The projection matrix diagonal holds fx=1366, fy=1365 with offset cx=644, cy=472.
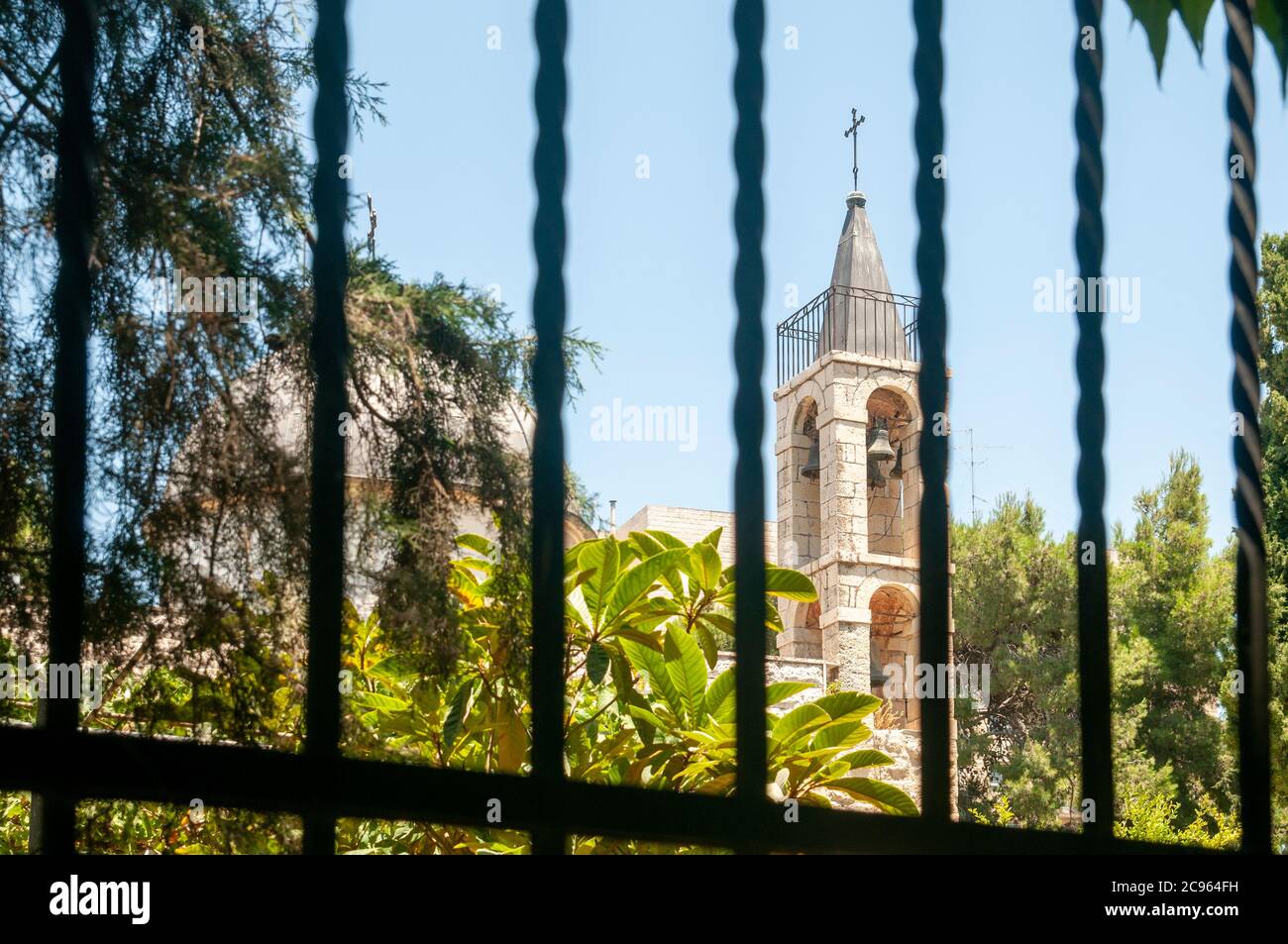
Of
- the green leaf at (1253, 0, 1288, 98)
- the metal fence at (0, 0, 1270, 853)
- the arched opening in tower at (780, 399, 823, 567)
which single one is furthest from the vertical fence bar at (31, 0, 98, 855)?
the arched opening in tower at (780, 399, 823, 567)

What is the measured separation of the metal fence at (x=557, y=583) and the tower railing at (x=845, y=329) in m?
21.8

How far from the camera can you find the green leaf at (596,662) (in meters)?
2.43

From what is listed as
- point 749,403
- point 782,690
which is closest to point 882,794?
point 782,690

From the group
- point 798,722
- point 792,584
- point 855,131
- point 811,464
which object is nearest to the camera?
point 792,584

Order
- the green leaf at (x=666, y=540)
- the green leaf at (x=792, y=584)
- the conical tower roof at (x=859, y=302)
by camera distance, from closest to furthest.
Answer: the green leaf at (x=792, y=584)
the green leaf at (x=666, y=540)
the conical tower roof at (x=859, y=302)

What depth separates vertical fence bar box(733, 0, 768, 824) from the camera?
3.05ft

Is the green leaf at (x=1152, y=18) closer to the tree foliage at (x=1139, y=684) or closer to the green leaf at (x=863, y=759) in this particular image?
the green leaf at (x=863, y=759)

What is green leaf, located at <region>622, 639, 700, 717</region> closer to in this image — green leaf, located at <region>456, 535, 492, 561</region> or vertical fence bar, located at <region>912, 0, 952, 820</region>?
green leaf, located at <region>456, 535, 492, 561</region>

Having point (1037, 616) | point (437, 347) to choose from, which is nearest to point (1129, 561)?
point (1037, 616)

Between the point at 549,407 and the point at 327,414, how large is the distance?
0.49 feet

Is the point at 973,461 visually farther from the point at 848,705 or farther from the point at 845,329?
the point at 848,705

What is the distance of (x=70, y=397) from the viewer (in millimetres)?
829

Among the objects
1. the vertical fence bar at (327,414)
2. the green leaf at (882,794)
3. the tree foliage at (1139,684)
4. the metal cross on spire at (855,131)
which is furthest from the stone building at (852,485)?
the vertical fence bar at (327,414)

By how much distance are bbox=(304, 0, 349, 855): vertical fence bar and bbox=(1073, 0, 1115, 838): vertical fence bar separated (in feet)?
1.84
